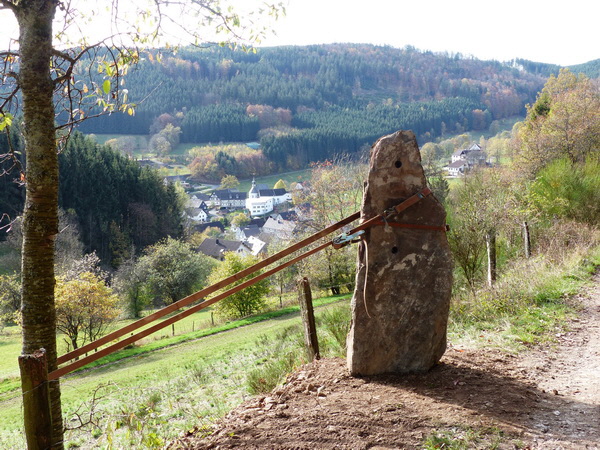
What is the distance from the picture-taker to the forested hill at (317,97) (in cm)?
12862

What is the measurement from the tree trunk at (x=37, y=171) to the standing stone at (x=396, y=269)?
280cm

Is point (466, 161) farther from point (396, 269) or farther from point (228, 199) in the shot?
point (396, 269)

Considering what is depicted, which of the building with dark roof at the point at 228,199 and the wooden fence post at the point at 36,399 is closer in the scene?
the wooden fence post at the point at 36,399

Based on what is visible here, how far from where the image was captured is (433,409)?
3.86 meters

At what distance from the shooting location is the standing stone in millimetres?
4527

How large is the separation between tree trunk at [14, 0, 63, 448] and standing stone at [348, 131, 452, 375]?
280cm

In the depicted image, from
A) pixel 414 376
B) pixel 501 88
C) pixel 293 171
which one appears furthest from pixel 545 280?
pixel 501 88

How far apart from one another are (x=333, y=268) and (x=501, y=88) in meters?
158

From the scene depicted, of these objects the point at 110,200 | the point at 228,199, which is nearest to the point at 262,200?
the point at 228,199

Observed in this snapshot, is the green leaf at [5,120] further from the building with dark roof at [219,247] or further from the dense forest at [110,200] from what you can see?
the building with dark roof at [219,247]

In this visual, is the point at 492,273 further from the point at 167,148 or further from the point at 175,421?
the point at 167,148

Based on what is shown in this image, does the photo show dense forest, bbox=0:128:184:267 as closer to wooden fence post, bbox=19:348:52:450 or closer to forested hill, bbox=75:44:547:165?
wooden fence post, bbox=19:348:52:450

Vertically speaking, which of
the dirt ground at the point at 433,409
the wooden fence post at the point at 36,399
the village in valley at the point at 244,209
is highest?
the wooden fence post at the point at 36,399

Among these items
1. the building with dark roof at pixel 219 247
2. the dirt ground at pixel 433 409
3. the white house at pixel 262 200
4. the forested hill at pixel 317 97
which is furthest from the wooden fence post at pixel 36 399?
the forested hill at pixel 317 97
